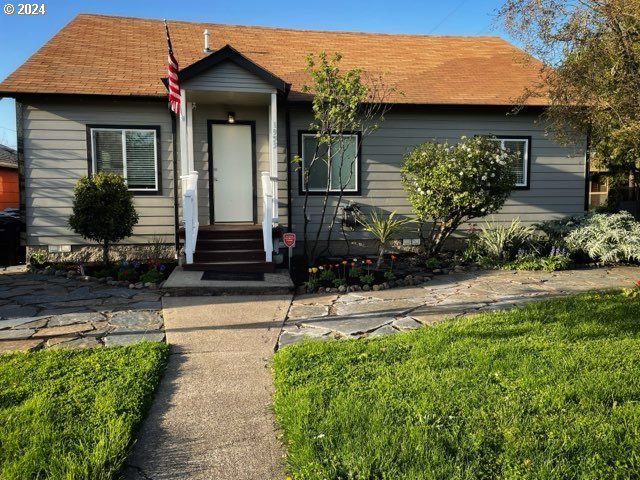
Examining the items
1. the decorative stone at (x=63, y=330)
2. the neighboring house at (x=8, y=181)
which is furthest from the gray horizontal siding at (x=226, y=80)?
the neighboring house at (x=8, y=181)

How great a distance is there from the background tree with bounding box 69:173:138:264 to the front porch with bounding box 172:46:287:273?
1111 millimetres

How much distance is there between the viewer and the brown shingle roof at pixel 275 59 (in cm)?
955

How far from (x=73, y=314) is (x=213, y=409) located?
10.7 ft

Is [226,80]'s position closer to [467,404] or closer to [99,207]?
[99,207]

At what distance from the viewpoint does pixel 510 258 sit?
370 inches

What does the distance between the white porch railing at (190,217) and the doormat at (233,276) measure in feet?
1.71

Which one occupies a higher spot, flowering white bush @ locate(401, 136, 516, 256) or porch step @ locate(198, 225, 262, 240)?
flowering white bush @ locate(401, 136, 516, 256)

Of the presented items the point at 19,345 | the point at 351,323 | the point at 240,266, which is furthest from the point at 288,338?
the point at 240,266

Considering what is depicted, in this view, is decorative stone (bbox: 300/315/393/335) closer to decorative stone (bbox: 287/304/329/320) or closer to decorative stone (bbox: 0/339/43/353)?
decorative stone (bbox: 287/304/329/320)

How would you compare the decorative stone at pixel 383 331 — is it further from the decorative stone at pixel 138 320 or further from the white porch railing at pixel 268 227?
the white porch railing at pixel 268 227

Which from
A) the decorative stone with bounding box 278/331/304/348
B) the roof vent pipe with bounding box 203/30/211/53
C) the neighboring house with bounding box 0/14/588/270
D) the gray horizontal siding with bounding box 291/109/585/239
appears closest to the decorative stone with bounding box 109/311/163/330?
the decorative stone with bounding box 278/331/304/348

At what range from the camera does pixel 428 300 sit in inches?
260

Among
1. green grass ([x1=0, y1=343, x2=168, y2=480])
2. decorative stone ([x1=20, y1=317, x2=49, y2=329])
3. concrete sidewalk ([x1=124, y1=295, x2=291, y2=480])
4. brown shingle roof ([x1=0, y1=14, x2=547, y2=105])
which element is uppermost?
brown shingle roof ([x1=0, y1=14, x2=547, y2=105])

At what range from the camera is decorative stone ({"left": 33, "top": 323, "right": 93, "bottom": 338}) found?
197 inches
